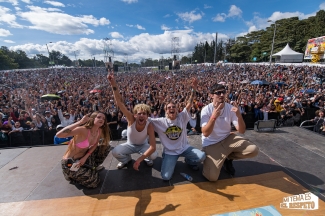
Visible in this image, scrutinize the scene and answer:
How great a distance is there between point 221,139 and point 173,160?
101 cm

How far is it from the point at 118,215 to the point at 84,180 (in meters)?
0.87

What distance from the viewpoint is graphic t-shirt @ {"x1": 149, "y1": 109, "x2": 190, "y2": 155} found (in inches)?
122

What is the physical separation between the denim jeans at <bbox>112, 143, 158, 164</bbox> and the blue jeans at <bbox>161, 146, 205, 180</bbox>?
0.98 ft

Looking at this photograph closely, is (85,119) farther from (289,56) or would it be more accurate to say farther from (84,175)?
(289,56)

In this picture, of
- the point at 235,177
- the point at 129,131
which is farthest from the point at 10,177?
the point at 235,177

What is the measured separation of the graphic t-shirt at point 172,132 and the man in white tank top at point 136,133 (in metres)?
0.19

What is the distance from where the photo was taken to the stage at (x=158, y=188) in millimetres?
2371

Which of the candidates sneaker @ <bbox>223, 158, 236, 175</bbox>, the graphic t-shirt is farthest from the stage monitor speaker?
the graphic t-shirt

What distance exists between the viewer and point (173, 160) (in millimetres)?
3084

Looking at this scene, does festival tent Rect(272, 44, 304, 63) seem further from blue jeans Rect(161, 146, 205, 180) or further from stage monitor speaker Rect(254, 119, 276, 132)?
blue jeans Rect(161, 146, 205, 180)

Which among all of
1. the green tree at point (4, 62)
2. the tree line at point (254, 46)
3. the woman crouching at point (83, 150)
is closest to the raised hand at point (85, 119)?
the woman crouching at point (83, 150)

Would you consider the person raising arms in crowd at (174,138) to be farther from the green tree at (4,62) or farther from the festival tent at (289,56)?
the green tree at (4,62)

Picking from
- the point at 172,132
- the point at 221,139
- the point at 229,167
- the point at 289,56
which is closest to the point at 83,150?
the point at 172,132

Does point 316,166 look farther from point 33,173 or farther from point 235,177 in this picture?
point 33,173
